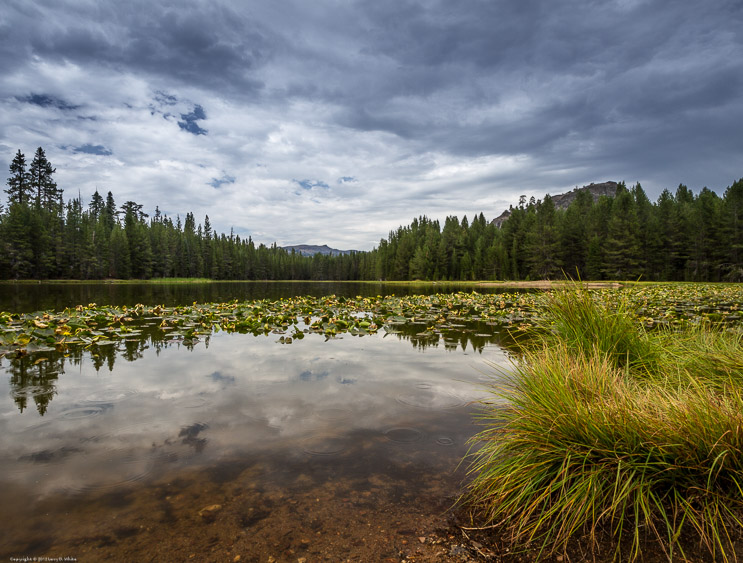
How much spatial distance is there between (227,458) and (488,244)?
302ft

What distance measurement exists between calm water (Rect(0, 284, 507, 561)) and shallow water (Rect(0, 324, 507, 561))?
0.05ft

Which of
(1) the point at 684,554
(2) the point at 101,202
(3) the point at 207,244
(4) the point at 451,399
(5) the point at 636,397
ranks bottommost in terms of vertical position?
(4) the point at 451,399

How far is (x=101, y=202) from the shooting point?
11094 centimetres

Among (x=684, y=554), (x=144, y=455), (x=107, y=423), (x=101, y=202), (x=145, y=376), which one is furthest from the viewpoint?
(x=101, y=202)

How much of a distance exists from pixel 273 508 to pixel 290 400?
2374 millimetres

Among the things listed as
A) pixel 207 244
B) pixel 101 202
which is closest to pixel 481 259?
pixel 207 244

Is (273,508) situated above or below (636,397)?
below

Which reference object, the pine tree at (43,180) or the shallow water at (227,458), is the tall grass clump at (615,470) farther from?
Result: the pine tree at (43,180)

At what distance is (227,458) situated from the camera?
139 inches

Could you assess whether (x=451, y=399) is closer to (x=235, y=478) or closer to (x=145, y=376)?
(x=235, y=478)

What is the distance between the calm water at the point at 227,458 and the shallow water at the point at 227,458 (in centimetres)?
1

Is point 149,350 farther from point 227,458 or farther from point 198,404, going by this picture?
point 227,458

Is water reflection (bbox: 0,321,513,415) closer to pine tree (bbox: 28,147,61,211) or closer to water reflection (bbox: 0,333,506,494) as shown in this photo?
water reflection (bbox: 0,333,506,494)

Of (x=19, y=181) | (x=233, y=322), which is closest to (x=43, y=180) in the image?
(x=19, y=181)
